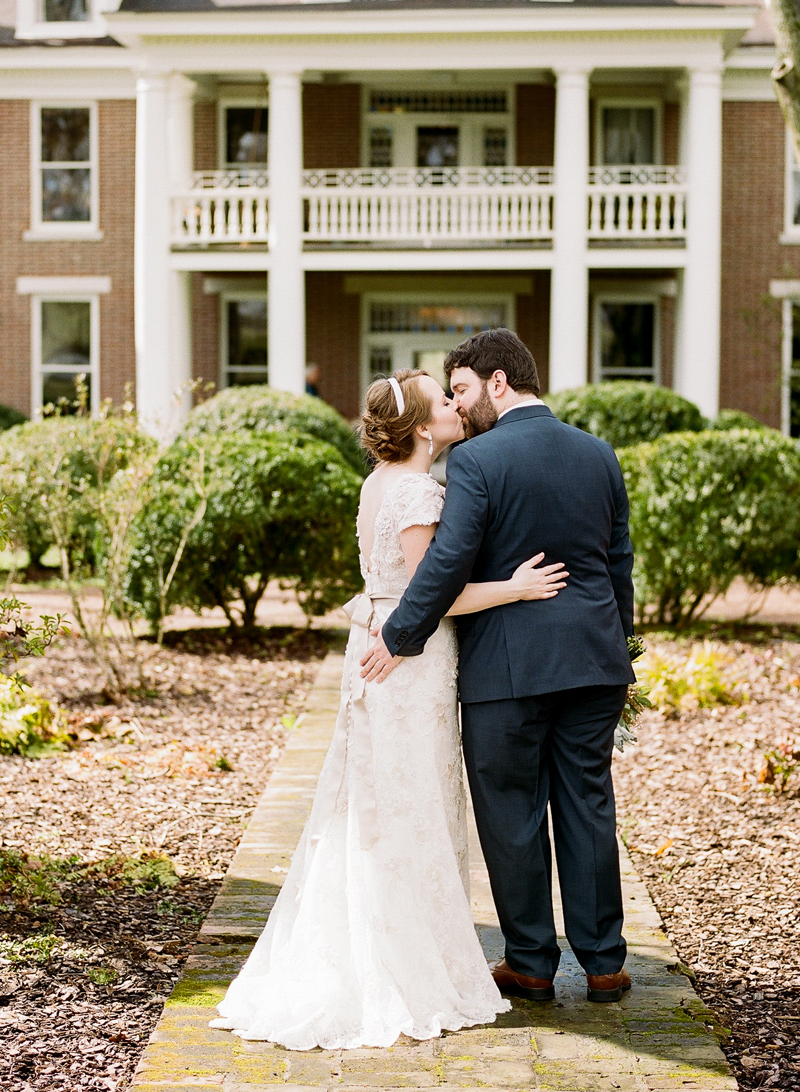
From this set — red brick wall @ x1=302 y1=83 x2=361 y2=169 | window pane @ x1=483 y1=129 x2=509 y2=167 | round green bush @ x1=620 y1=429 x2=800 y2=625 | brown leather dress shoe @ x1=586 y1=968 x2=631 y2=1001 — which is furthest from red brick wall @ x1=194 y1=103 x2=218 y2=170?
brown leather dress shoe @ x1=586 y1=968 x2=631 y2=1001

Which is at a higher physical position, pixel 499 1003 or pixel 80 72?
pixel 80 72

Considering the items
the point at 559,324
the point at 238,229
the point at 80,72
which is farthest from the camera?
the point at 80,72

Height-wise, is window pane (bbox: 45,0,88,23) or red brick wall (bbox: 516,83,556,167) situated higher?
window pane (bbox: 45,0,88,23)

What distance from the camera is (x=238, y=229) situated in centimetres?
1856

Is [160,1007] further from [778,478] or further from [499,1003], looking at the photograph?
[778,478]

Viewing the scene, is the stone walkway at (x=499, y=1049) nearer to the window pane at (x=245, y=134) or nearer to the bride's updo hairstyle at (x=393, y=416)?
the bride's updo hairstyle at (x=393, y=416)

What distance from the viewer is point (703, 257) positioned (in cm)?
1739

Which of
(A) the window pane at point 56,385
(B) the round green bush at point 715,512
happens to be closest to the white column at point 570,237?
(B) the round green bush at point 715,512

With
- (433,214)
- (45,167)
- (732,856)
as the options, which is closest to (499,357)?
(732,856)

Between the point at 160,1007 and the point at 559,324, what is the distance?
1432 centimetres

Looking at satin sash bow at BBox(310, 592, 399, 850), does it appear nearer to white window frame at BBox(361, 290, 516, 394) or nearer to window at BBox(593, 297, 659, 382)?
white window frame at BBox(361, 290, 516, 394)

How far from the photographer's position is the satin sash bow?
381 centimetres

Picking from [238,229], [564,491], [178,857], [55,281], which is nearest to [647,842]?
[178,857]

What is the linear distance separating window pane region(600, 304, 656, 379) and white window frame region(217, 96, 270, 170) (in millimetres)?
5714
